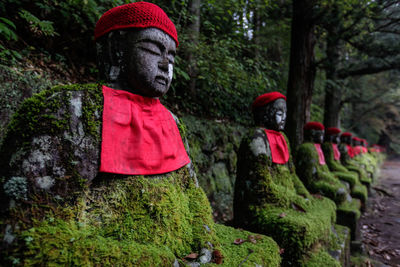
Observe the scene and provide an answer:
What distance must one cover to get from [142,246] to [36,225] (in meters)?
0.54

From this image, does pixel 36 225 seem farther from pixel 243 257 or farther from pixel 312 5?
pixel 312 5

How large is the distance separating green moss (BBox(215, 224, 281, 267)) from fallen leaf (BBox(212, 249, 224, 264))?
0.03 meters

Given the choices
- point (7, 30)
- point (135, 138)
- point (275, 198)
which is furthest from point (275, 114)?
point (7, 30)

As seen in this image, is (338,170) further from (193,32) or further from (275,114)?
(193,32)

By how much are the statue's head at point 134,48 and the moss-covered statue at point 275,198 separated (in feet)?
5.65

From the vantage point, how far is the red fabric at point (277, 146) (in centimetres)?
313

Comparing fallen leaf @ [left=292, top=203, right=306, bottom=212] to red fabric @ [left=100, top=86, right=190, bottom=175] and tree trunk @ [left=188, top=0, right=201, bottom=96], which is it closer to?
red fabric @ [left=100, top=86, right=190, bottom=175]

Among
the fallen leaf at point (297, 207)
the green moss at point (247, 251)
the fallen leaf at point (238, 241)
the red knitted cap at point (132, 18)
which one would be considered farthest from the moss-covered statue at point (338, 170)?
the red knitted cap at point (132, 18)

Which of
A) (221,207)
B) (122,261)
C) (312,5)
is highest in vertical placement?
(312,5)

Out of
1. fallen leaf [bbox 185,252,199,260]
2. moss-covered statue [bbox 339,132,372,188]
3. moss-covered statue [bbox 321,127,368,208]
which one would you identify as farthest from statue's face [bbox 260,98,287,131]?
moss-covered statue [bbox 339,132,372,188]

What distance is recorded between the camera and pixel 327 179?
477 cm

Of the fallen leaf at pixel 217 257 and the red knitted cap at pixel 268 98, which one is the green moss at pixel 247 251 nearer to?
the fallen leaf at pixel 217 257

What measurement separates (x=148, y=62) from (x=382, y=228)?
7.11m

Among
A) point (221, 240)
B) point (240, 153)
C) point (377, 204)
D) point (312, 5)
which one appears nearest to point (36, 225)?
point (221, 240)
